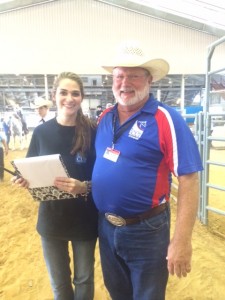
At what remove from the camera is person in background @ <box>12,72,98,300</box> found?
1.60 m

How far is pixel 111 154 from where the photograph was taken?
1431 millimetres

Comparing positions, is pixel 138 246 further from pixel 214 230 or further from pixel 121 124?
pixel 214 230

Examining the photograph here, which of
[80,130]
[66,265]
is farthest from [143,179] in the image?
[66,265]

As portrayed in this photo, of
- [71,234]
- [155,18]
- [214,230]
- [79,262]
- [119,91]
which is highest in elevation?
[155,18]

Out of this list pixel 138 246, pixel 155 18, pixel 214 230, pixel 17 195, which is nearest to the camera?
pixel 138 246

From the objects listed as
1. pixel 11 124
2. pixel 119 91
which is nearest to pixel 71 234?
pixel 119 91

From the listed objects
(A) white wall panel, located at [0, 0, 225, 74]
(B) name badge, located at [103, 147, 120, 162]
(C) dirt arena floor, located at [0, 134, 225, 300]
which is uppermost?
(A) white wall panel, located at [0, 0, 225, 74]

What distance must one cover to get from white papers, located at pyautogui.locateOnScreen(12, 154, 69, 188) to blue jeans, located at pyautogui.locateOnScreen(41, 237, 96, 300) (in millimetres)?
413

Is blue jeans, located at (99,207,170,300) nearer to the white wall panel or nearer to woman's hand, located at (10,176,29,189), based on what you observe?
woman's hand, located at (10,176,29,189)

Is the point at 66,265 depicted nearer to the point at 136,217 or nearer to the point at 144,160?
the point at 136,217

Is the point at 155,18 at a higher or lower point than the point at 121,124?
higher

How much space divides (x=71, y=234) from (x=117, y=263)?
319mm

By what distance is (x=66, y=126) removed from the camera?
163 cm

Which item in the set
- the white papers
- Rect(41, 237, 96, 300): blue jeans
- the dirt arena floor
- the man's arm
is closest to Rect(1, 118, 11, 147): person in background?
the dirt arena floor
